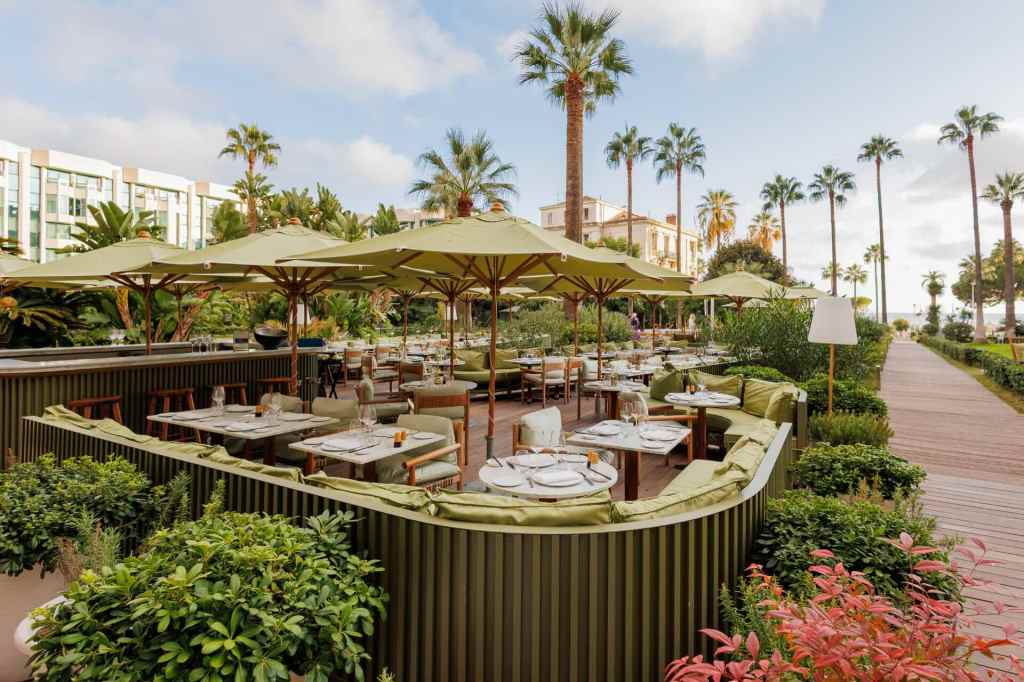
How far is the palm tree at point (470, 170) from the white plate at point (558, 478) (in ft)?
69.0

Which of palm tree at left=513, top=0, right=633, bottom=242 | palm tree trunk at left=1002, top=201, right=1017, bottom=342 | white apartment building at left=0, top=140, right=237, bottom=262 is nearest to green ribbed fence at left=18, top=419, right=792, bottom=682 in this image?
palm tree at left=513, top=0, right=633, bottom=242

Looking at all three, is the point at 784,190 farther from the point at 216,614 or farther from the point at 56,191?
the point at 56,191

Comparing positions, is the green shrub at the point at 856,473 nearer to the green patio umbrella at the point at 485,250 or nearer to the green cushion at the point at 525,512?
the green patio umbrella at the point at 485,250

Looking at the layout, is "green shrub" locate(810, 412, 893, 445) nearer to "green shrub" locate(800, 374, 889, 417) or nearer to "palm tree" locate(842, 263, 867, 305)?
"green shrub" locate(800, 374, 889, 417)

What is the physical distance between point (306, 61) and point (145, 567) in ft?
Answer: 59.2

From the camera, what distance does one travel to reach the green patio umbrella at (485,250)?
448 centimetres

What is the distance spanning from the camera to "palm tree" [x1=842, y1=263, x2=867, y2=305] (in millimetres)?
84312

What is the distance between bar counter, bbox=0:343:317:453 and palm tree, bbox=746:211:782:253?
55.4 metres

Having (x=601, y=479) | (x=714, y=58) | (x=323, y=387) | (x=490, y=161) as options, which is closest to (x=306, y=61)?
(x=490, y=161)

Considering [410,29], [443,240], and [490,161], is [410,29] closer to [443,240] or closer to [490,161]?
[490,161]

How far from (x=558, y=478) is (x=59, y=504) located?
2741 millimetres

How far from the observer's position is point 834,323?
6414 millimetres

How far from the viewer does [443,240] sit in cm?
469

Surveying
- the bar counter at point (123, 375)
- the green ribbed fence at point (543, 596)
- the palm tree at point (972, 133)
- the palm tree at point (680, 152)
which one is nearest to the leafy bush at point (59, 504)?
the green ribbed fence at point (543, 596)
